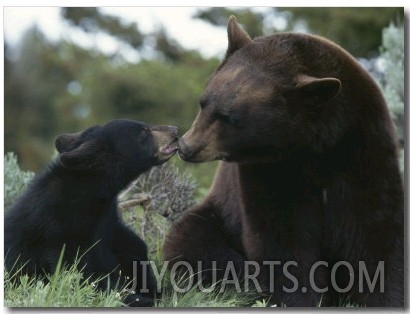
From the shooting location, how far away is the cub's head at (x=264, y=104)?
4.47m

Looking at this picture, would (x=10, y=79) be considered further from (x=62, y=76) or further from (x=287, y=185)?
(x=287, y=185)

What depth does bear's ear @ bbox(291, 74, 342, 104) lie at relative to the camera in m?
4.32

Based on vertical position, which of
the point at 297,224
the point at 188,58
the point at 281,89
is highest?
the point at 188,58

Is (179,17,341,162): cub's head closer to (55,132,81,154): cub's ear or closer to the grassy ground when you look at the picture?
(55,132,81,154): cub's ear

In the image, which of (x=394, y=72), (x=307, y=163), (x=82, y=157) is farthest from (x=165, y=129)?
(x=394, y=72)

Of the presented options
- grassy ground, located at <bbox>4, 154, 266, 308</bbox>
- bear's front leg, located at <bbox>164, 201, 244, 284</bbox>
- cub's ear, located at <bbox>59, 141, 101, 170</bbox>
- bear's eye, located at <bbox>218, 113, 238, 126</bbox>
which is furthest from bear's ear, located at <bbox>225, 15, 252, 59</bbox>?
grassy ground, located at <bbox>4, 154, 266, 308</bbox>

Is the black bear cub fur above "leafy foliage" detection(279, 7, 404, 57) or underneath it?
underneath

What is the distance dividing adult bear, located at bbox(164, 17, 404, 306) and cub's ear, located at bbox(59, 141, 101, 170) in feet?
1.96

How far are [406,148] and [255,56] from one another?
4.12 feet

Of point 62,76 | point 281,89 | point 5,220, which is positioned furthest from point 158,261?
point 62,76

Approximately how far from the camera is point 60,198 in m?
4.77

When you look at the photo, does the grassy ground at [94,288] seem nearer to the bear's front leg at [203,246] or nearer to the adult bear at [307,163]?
the bear's front leg at [203,246]

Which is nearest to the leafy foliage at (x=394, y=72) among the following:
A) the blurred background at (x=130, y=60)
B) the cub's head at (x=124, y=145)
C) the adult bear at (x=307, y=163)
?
the blurred background at (x=130, y=60)

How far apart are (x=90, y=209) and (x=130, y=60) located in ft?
5.29
